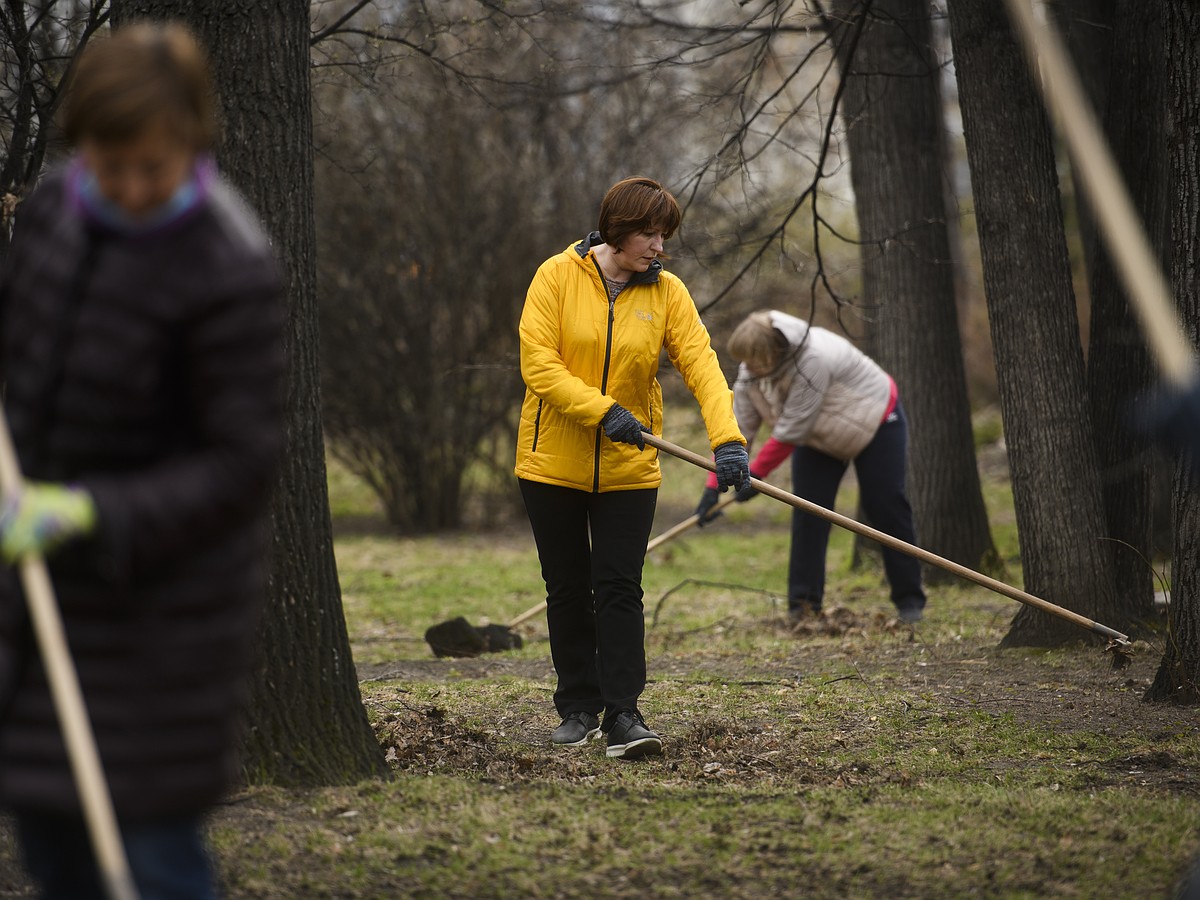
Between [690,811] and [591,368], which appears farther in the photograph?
[591,368]

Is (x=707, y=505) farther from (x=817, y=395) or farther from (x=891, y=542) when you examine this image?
(x=891, y=542)

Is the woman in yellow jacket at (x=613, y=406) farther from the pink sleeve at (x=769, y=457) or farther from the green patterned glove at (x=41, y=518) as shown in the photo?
the pink sleeve at (x=769, y=457)

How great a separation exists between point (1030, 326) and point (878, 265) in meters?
2.97

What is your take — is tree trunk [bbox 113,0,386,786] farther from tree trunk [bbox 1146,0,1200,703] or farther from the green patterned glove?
tree trunk [bbox 1146,0,1200,703]

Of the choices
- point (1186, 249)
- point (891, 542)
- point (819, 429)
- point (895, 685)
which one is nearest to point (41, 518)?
point (891, 542)

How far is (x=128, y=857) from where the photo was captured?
207cm

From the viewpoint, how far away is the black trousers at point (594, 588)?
4.52 m

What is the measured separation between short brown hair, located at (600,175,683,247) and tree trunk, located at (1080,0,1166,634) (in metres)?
3.02

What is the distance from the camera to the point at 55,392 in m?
2.07

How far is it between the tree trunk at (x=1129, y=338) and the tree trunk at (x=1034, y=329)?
229mm

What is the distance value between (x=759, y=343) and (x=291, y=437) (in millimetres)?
3695

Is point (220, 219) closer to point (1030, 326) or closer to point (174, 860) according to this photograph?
point (174, 860)

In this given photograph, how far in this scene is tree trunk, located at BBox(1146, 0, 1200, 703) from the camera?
4.61 metres

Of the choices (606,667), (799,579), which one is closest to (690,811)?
(606,667)
